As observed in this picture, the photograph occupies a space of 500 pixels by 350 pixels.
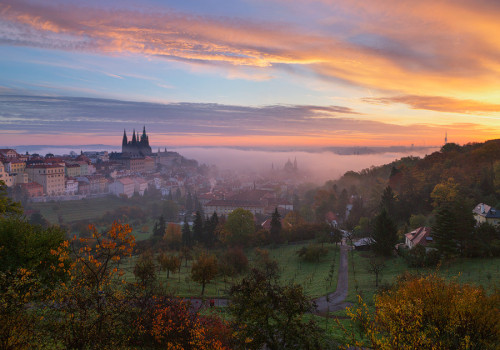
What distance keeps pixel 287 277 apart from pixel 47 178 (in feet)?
304

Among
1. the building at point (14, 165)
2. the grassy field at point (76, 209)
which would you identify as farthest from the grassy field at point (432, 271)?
the building at point (14, 165)

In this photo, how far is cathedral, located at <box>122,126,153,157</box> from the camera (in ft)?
546

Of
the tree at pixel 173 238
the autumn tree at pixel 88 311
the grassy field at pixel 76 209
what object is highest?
the autumn tree at pixel 88 311

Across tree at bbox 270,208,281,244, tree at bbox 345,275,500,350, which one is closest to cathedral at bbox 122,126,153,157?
tree at bbox 270,208,281,244

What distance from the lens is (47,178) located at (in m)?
96.0

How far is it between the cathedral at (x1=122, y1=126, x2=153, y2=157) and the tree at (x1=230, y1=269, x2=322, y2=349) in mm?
162272

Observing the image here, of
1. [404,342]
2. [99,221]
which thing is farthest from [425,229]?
[99,221]

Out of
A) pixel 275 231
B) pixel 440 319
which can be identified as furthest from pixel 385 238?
pixel 440 319

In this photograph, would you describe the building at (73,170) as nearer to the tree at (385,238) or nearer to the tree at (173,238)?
the tree at (173,238)

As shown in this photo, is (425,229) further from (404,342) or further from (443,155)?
(443,155)

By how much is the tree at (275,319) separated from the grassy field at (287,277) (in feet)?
28.5

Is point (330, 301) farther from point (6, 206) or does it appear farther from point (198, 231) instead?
point (198, 231)

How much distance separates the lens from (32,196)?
87.4 m

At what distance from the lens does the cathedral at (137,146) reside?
166 m
